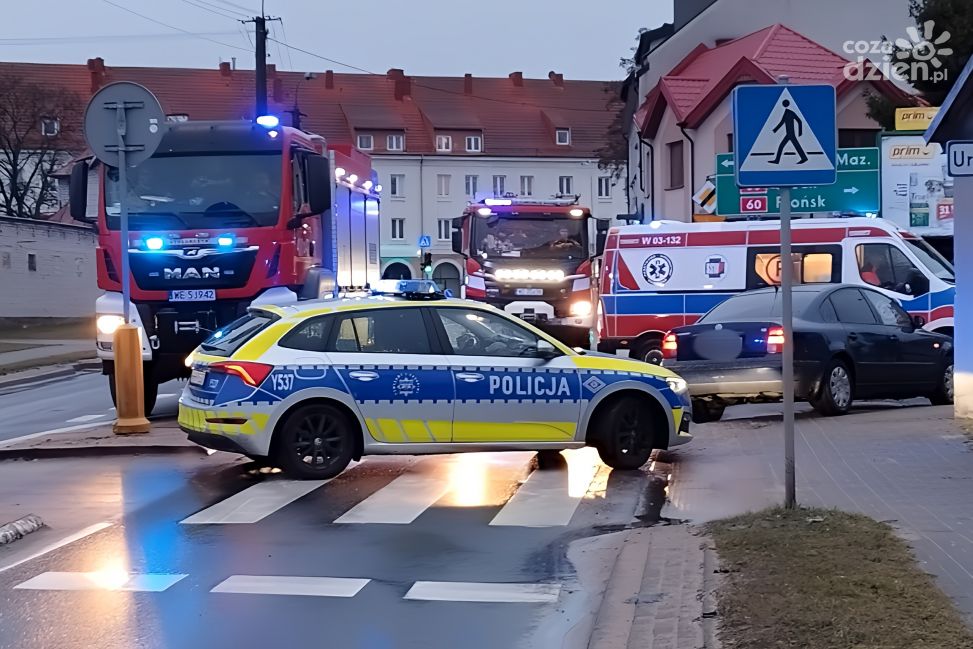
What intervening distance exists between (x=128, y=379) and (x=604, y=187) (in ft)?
228

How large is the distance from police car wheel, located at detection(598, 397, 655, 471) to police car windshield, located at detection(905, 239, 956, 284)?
29.6ft

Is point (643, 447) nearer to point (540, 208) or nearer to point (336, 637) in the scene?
point (336, 637)

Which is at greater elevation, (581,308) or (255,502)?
(581,308)

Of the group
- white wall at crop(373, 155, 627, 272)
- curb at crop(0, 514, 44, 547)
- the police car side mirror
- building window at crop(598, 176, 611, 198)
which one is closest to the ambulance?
the police car side mirror

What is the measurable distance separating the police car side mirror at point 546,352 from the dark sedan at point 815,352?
315 cm

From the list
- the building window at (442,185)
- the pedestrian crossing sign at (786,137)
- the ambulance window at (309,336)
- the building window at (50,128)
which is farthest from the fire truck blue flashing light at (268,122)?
the building window at (442,185)

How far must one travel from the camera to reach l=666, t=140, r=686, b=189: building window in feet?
132

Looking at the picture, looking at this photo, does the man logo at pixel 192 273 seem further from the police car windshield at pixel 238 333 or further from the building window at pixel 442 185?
the building window at pixel 442 185

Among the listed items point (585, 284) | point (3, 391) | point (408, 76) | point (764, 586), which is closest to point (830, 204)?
point (585, 284)

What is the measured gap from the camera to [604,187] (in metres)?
80.9

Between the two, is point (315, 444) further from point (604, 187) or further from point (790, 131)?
point (604, 187)

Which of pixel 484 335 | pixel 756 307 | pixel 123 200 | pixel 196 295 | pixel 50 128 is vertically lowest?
pixel 484 335

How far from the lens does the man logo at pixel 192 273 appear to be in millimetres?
14414

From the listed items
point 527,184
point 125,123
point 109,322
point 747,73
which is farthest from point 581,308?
point 527,184
